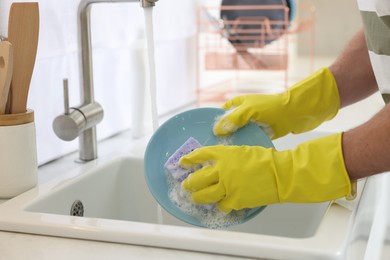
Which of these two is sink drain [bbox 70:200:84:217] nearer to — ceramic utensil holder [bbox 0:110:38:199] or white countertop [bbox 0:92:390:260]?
ceramic utensil holder [bbox 0:110:38:199]

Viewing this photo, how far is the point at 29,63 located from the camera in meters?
1.05

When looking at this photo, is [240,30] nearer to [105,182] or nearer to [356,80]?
[356,80]

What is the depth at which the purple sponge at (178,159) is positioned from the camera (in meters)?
1.08

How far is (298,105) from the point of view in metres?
1.29

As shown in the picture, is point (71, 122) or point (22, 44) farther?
point (71, 122)

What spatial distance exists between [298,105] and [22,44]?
1.95ft

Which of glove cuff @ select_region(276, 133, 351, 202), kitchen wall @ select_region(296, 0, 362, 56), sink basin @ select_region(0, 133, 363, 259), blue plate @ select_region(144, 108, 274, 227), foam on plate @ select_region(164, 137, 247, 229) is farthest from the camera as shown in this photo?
kitchen wall @ select_region(296, 0, 362, 56)

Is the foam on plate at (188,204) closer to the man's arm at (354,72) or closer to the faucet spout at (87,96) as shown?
the faucet spout at (87,96)

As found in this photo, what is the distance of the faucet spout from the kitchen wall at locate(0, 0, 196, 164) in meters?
0.03

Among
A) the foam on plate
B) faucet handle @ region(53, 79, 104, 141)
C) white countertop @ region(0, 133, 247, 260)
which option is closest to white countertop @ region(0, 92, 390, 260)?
white countertop @ region(0, 133, 247, 260)

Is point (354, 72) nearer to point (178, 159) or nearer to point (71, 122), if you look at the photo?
point (178, 159)

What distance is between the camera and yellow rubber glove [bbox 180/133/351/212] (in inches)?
37.0

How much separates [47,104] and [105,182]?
0.78ft

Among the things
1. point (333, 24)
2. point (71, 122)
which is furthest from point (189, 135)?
point (333, 24)
